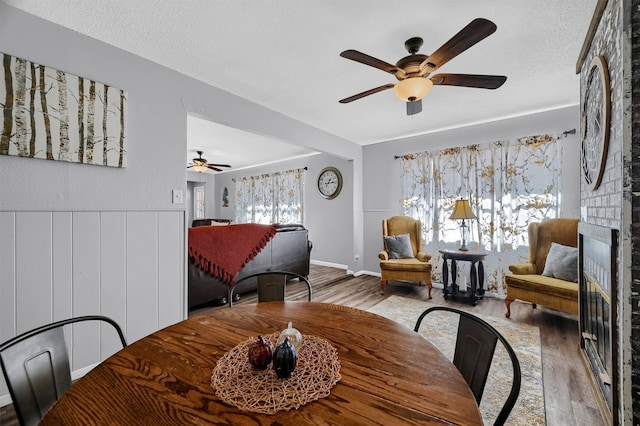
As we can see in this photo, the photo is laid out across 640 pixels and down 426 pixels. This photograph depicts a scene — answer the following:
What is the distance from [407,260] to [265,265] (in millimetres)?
1984

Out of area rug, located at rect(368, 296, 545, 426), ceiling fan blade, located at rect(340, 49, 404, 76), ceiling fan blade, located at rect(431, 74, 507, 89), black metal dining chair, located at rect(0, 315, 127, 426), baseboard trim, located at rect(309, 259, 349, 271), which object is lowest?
area rug, located at rect(368, 296, 545, 426)

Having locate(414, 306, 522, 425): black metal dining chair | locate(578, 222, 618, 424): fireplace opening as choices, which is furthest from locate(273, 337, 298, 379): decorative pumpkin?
locate(578, 222, 618, 424): fireplace opening

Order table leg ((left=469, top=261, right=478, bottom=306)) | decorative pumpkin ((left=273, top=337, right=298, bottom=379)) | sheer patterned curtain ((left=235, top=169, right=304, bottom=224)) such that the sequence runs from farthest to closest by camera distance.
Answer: sheer patterned curtain ((left=235, top=169, right=304, bottom=224)) < table leg ((left=469, top=261, right=478, bottom=306)) < decorative pumpkin ((left=273, top=337, right=298, bottom=379))

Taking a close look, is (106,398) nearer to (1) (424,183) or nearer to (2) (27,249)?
(2) (27,249)

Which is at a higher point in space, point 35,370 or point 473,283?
Answer: point 35,370

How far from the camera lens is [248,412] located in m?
0.70

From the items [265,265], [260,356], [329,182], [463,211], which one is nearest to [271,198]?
[329,182]

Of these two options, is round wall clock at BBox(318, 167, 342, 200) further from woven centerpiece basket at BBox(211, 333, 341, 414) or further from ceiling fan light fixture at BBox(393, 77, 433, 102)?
woven centerpiece basket at BBox(211, 333, 341, 414)

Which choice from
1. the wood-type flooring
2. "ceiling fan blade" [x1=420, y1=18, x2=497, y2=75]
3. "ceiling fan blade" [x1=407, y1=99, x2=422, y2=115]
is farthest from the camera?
"ceiling fan blade" [x1=407, y1=99, x2=422, y2=115]

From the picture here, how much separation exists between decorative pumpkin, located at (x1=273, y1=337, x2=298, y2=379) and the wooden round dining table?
0.42 feet

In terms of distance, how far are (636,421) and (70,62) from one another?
3.54m

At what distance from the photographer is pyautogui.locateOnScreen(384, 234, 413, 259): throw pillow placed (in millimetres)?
4070

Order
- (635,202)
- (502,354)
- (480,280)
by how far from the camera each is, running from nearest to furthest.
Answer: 1. (635,202)
2. (502,354)
3. (480,280)

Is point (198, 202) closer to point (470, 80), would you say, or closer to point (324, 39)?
point (324, 39)
